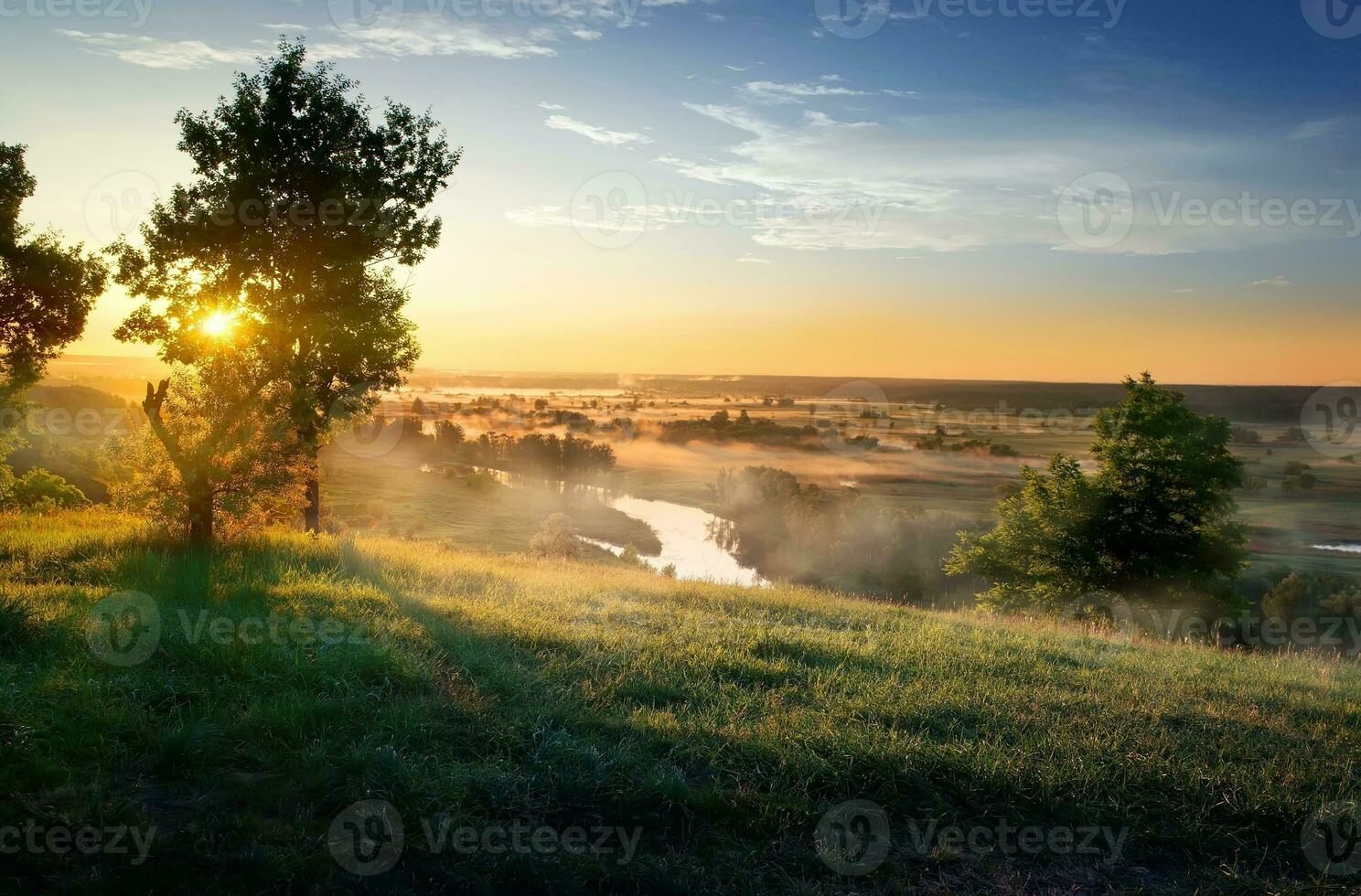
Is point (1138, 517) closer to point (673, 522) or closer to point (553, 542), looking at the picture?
point (553, 542)

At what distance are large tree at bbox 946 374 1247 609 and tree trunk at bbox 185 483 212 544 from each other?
89.4ft

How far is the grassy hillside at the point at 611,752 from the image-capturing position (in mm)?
5145

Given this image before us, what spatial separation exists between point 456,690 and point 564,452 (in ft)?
195

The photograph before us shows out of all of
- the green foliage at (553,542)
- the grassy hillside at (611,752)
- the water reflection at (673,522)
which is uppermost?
the grassy hillside at (611,752)

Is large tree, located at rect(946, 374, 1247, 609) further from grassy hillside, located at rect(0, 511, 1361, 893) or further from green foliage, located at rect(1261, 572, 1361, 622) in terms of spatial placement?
grassy hillside, located at rect(0, 511, 1361, 893)

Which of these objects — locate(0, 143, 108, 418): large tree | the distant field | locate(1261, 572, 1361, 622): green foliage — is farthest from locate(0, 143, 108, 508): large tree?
locate(1261, 572, 1361, 622): green foliage

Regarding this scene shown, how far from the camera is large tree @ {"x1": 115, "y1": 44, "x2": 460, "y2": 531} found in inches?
691

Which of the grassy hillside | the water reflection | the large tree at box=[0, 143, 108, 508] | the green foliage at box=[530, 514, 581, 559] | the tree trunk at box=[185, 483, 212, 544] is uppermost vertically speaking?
the large tree at box=[0, 143, 108, 508]

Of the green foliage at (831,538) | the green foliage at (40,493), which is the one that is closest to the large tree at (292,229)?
the green foliage at (40,493)

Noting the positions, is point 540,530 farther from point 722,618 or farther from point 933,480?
point 933,480

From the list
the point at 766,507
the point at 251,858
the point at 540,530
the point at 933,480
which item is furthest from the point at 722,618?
the point at 933,480

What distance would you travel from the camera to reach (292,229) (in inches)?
723

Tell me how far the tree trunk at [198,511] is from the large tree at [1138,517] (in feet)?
89.4

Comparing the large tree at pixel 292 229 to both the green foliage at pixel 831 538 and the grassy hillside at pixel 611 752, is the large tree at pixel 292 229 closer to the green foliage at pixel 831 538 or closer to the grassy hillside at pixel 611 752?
the grassy hillside at pixel 611 752
